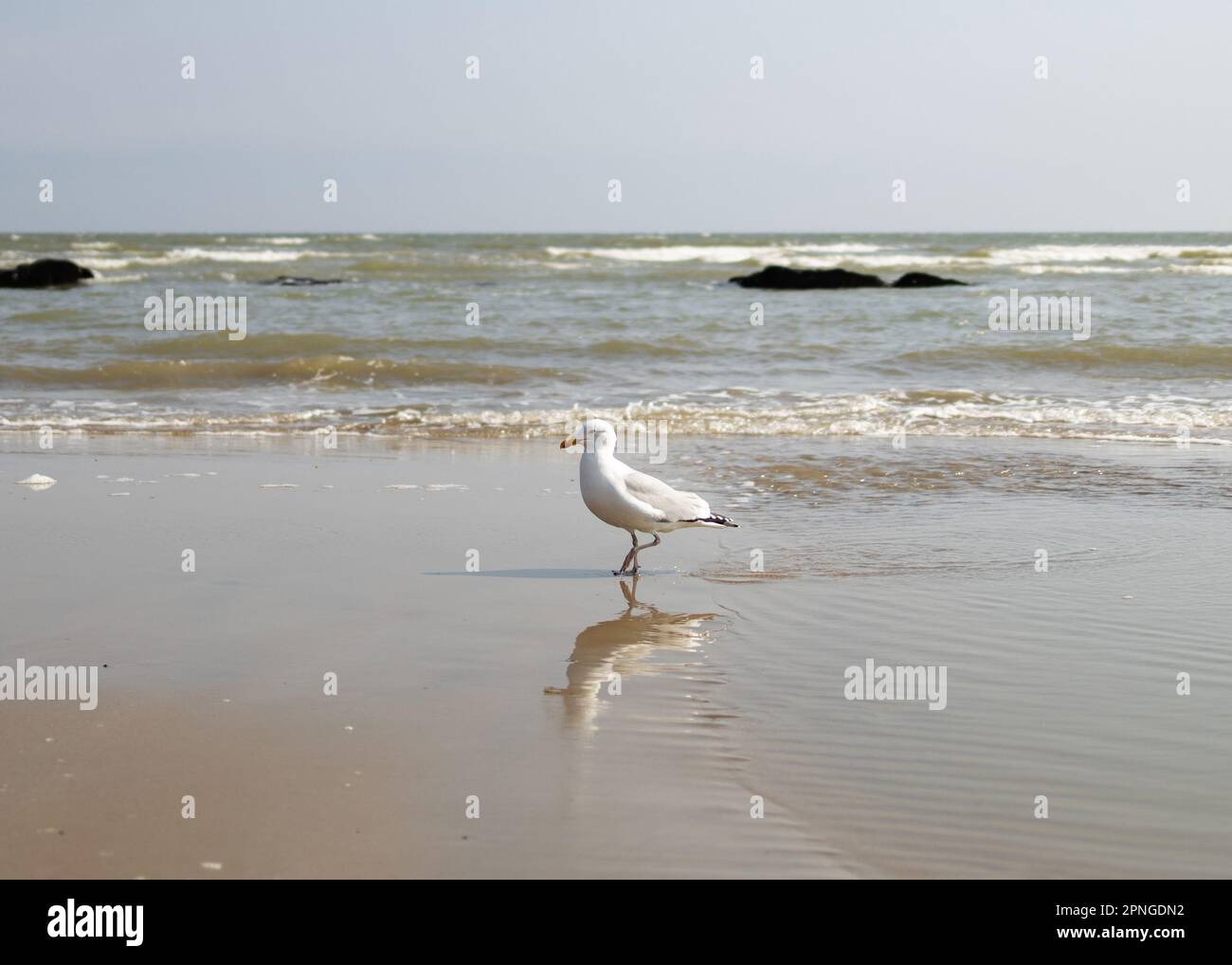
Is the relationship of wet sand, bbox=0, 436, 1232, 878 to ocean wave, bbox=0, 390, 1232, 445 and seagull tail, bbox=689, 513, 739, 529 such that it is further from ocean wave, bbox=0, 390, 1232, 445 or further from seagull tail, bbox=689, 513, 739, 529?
ocean wave, bbox=0, 390, 1232, 445

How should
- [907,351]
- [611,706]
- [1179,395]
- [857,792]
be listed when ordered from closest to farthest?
[857,792], [611,706], [1179,395], [907,351]

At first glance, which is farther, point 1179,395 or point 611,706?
point 1179,395

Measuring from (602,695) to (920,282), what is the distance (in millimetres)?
28451

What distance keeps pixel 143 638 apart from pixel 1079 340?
1411cm

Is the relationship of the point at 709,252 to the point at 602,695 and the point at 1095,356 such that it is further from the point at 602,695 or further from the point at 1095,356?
the point at 602,695

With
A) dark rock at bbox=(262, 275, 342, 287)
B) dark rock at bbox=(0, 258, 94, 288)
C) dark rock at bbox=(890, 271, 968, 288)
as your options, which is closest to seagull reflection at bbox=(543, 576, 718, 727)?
dark rock at bbox=(890, 271, 968, 288)

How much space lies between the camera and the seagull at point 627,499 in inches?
240

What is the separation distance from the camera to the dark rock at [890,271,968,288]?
1222 inches

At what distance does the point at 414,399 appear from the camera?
43.1 feet

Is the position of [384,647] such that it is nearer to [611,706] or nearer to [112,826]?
[611,706]

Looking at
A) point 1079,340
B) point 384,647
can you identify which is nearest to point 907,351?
point 1079,340

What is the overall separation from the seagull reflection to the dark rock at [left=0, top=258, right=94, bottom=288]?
29.2 m

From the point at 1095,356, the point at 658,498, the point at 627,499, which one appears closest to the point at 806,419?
the point at 658,498

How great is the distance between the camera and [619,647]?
16.1 ft
